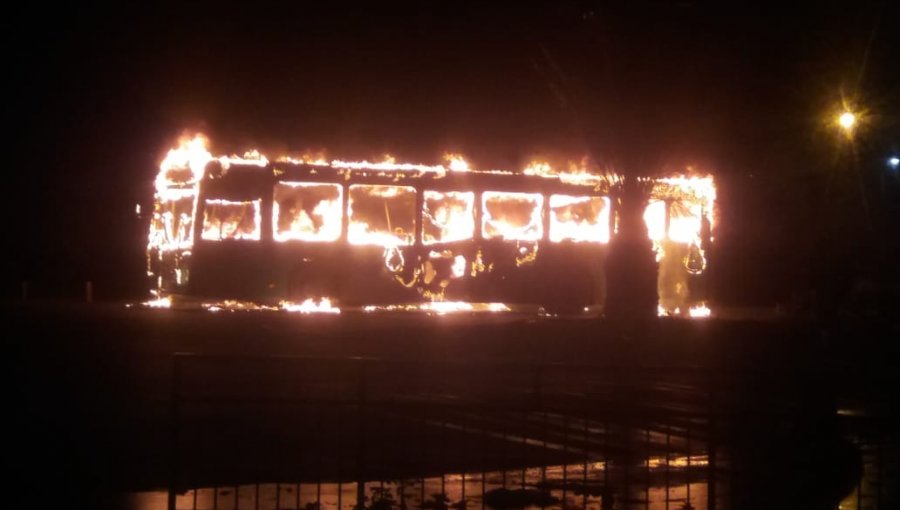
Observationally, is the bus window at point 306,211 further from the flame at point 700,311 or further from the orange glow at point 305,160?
the flame at point 700,311

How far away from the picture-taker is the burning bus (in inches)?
941

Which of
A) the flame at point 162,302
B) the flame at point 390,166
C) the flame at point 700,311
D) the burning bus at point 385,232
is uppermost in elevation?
→ the flame at point 390,166

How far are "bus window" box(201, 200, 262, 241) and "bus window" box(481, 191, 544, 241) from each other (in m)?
4.70

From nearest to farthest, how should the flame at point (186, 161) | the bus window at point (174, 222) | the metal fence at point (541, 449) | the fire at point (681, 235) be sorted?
the metal fence at point (541, 449) < the bus window at point (174, 222) < the flame at point (186, 161) < the fire at point (681, 235)

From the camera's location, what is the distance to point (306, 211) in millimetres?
24219

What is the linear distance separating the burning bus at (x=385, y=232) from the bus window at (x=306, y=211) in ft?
0.08

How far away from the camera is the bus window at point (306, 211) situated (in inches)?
947

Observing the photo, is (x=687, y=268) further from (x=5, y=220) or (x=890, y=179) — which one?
(x=5, y=220)

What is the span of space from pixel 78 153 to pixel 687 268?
15.4m

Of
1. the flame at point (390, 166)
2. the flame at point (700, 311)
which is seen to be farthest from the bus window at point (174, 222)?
the flame at point (700, 311)

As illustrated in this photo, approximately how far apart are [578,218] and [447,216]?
119 inches

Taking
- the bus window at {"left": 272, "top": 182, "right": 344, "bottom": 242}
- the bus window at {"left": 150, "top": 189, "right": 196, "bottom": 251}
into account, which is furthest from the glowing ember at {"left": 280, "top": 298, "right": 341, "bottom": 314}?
the bus window at {"left": 150, "top": 189, "right": 196, "bottom": 251}

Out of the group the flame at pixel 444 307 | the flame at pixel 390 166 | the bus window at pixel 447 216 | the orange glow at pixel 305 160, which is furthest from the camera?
the flame at pixel 444 307

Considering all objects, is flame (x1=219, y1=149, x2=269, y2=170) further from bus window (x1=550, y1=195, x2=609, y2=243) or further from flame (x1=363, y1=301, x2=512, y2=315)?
bus window (x1=550, y1=195, x2=609, y2=243)
